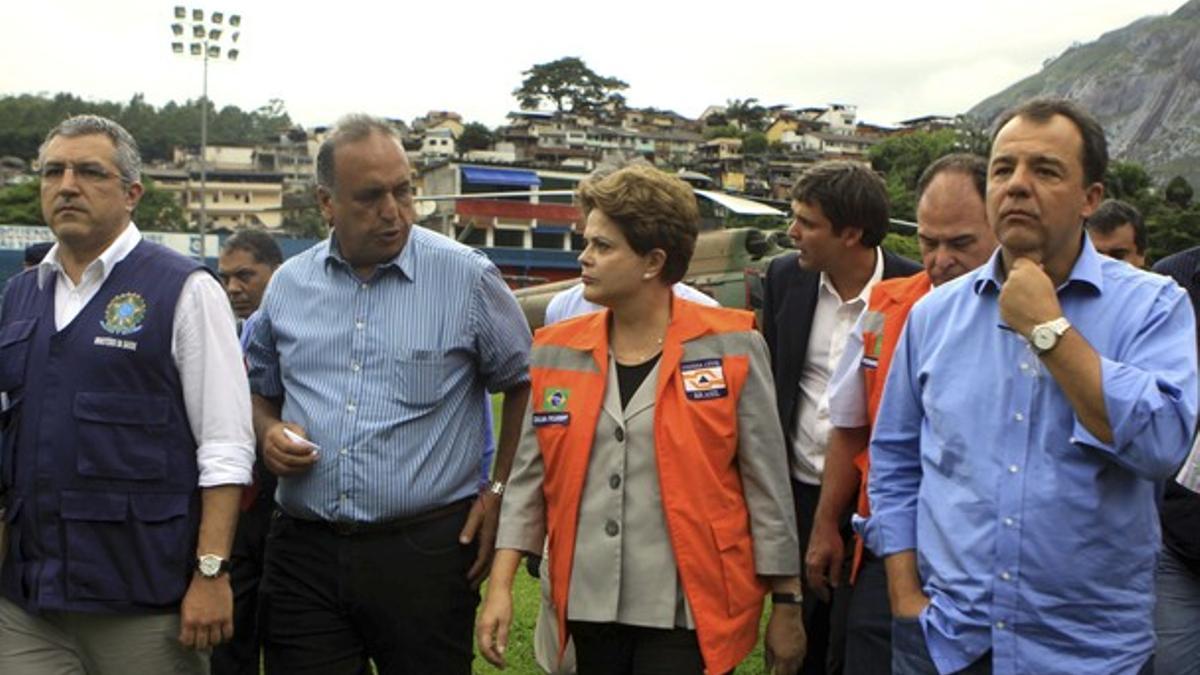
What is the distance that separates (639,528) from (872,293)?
1158 mm

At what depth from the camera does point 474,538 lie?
3.98 m

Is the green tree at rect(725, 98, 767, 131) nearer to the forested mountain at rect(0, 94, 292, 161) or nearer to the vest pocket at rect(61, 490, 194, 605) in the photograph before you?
the forested mountain at rect(0, 94, 292, 161)

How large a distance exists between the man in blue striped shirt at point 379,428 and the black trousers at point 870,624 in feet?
4.05

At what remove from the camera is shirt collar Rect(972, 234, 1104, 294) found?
270cm

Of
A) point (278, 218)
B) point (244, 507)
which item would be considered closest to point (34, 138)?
point (278, 218)

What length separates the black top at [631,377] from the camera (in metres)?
3.45

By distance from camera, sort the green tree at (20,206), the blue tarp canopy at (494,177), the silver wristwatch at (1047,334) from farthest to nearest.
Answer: the blue tarp canopy at (494,177), the green tree at (20,206), the silver wristwatch at (1047,334)

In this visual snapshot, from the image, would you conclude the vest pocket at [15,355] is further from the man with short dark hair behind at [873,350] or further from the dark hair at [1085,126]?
the dark hair at [1085,126]

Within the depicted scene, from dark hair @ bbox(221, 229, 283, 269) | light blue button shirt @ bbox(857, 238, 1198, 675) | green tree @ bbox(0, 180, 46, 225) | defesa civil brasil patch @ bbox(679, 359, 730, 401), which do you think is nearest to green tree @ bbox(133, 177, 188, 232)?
green tree @ bbox(0, 180, 46, 225)

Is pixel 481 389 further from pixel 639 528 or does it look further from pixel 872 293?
pixel 872 293

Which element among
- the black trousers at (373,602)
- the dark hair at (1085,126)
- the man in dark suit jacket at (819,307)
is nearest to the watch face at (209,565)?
the black trousers at (373,602)

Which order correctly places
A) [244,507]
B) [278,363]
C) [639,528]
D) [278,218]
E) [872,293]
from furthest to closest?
[278,218] < [244,507] < [278,363] < [872,293] < [639,528]

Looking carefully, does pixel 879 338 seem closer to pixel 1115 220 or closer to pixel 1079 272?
pixel 1079 272

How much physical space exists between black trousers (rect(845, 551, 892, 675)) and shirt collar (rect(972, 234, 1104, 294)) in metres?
0.94
